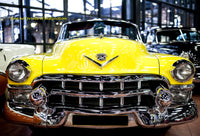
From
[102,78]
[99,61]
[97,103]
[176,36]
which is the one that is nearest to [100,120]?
[97,103]

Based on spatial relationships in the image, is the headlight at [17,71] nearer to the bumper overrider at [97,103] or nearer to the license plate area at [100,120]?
the bumper overrider at [97,103]

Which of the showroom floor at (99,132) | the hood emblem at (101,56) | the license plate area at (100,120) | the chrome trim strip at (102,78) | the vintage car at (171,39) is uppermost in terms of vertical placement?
the vintage car at (171,39)

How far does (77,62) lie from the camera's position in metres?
1.89

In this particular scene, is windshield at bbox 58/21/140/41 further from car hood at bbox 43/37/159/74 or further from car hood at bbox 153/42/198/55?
car hood at bbox 153/42/198/55

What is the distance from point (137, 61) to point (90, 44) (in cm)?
59

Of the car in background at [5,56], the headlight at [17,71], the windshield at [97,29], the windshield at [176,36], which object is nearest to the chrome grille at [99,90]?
the headlight at [17,71]

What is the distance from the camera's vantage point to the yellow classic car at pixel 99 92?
1672 millimetres

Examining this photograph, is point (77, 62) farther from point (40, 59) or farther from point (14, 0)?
point (14, 0)

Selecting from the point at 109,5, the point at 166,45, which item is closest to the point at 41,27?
the point at 109,5

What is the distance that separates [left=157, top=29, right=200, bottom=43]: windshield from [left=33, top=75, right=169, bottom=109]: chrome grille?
366 cm

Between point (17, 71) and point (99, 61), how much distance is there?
0.81m

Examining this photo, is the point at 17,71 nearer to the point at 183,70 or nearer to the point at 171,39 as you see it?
the point at 183,70

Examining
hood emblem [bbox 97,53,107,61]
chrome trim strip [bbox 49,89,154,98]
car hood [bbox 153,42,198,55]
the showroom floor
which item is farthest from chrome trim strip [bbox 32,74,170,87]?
car hood [bbox 153,42,198,55]

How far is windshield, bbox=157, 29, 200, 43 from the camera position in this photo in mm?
5113
